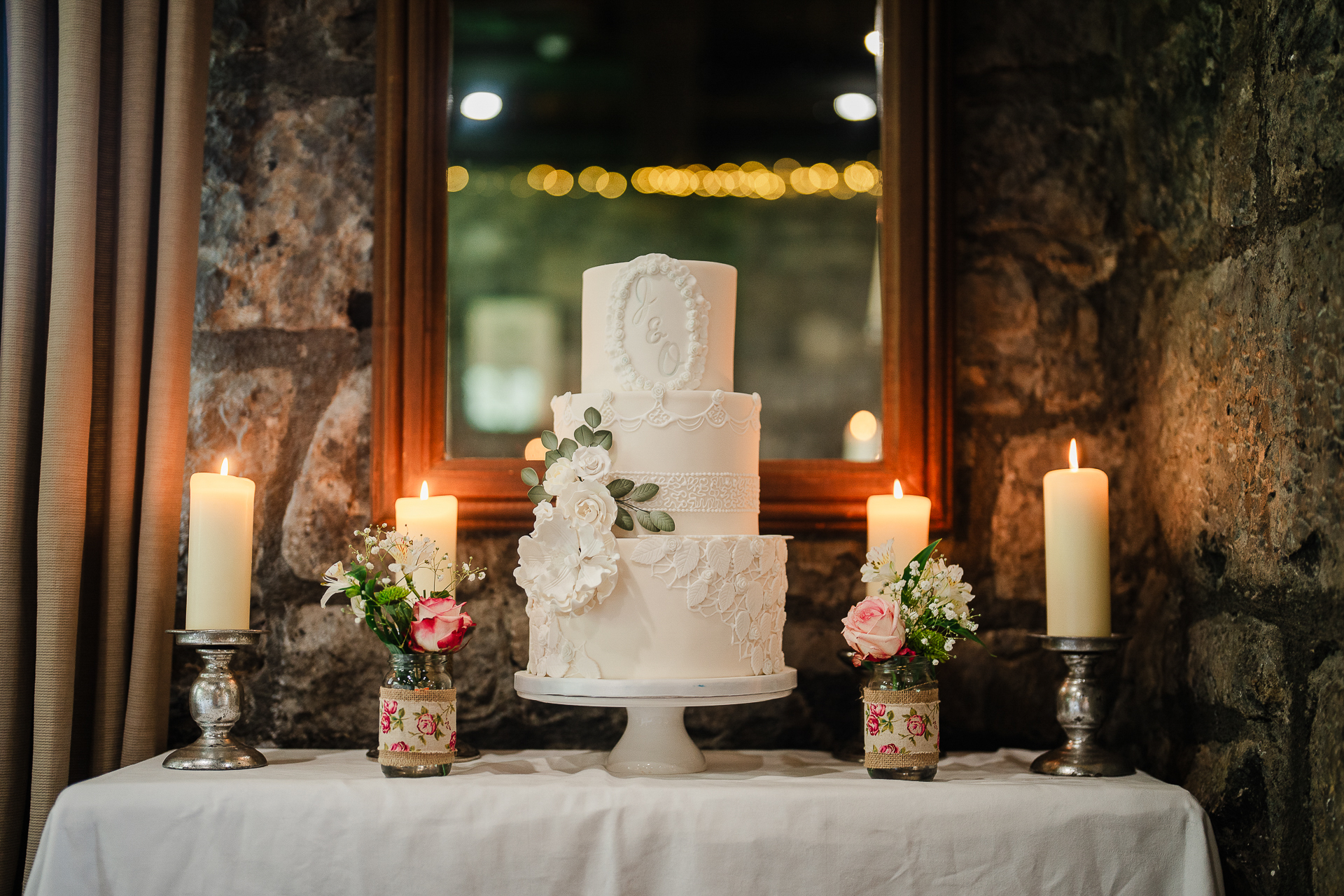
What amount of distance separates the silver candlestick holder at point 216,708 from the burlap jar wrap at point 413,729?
22 cm

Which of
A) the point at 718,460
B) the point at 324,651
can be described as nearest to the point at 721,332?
the point at 718,460

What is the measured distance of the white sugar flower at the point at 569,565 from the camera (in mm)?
1320

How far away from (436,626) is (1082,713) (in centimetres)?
93

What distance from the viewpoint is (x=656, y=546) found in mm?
1345

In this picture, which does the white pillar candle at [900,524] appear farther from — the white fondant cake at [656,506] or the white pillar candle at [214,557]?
the white pillar candle at [214,557]

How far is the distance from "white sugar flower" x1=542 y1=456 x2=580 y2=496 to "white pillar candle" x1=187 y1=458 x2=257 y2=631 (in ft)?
1.55

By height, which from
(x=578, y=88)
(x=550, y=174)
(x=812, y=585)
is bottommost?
(x=812, y=585)

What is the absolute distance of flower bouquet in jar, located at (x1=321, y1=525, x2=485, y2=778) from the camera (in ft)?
4.42

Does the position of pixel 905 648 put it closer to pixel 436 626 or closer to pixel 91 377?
pixel 436 626

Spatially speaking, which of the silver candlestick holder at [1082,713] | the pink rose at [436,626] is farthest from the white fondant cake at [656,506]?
the silver candlestick holder at [1082,713]

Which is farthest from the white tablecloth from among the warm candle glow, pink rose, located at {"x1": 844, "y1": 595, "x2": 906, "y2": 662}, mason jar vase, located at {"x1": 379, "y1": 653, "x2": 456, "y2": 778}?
the warm candle glow

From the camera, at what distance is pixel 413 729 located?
53.0 inches

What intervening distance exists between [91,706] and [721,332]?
1133mm

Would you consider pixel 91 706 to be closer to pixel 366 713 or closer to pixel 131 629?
pixel 131 629
